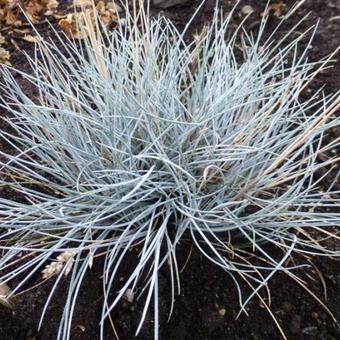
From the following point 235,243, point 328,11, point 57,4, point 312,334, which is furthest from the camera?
point 57,4

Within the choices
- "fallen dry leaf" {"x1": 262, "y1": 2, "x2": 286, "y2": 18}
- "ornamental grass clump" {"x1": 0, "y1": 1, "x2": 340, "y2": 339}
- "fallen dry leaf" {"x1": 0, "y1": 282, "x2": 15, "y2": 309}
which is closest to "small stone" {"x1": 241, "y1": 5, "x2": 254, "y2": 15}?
"fallen dry leaf" {"x1": 262, "y1": 2, "x2": 286, "y2": 18}

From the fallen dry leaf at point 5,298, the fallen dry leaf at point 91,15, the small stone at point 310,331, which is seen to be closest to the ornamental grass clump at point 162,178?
the fallen dry leaf at point 5,298

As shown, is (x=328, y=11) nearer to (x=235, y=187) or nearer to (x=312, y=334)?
(x=235, y=187)

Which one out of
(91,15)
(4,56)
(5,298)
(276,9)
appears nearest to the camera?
(5,298)

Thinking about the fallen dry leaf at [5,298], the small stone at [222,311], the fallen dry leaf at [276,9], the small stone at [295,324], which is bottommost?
the small stone at [295,324]

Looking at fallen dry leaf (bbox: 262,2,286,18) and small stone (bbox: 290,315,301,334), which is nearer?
small stone (bbox: 290,315,301,334)

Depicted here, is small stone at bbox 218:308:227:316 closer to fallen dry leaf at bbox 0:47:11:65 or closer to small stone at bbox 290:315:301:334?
small stone at bbox 290:315:301:334

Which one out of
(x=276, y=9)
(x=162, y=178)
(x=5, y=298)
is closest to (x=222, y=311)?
(x=162, y=178)

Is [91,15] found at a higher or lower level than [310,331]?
higher

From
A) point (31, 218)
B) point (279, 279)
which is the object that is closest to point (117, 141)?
point (31, 218)

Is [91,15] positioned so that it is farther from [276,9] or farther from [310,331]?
[310,331]

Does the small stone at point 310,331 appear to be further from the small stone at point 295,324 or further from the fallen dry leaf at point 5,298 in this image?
the fallen dry leaf at point 5,298
